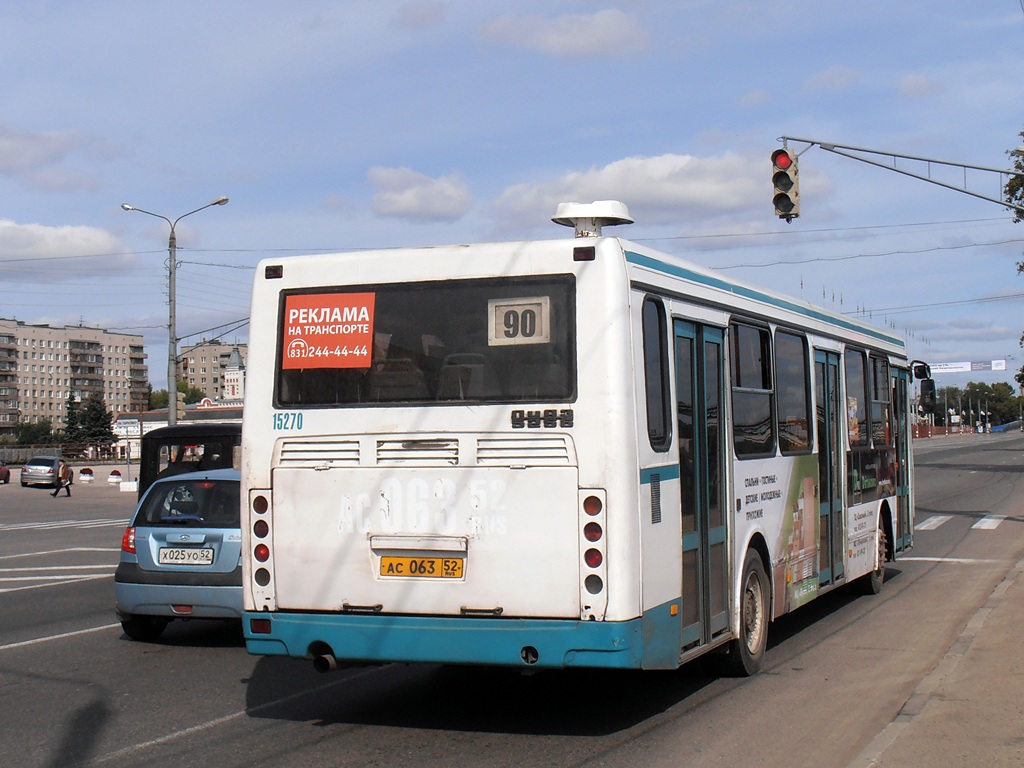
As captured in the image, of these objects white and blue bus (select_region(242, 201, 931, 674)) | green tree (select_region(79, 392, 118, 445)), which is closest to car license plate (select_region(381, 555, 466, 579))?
white and blue bus (select_region(242, 201, 931, 674))

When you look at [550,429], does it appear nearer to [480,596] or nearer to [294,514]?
[480,596]

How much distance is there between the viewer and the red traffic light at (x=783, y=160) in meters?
18.2

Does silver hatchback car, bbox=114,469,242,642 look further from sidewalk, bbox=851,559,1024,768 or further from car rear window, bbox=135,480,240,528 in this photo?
sidewalk, bbox=851,559,1024,768

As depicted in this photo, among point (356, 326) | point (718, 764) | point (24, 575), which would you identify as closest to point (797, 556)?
point (718, 764)

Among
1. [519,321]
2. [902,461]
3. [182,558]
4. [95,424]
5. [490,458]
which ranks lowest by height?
[182,558]

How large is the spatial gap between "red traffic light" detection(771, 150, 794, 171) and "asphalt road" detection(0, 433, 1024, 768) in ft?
24.5

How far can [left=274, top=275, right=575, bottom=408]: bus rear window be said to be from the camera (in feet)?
23.1

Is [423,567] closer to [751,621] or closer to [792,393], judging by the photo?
[751,621]

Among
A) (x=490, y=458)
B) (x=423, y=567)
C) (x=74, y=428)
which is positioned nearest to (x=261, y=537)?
(x=423, y=567)

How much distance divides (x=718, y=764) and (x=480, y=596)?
158 cm

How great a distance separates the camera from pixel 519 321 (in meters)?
7.15

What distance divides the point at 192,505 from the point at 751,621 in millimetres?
5020

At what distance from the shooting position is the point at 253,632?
747cm

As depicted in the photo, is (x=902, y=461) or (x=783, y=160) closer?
(x=902, y=461)
